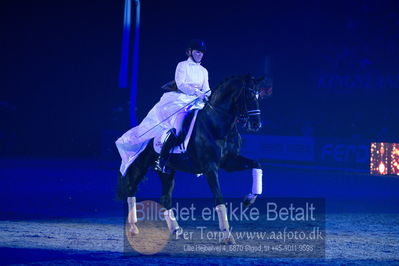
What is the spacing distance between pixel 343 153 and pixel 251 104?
578 inches

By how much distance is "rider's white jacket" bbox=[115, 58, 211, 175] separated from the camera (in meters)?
9.77

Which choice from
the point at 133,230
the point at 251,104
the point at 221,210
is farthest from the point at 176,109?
the point at 133,230

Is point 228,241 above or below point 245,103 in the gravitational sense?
below

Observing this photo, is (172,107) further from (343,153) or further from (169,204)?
(343,153)

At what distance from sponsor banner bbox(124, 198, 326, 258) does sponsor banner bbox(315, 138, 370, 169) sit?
957 cm

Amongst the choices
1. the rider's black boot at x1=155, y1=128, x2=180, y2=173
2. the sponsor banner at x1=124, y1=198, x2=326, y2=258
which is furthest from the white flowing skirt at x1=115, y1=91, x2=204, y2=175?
the sponsor banner at x1=124, y1=198, x2=326, y2=258

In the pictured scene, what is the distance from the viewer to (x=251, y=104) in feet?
30.9

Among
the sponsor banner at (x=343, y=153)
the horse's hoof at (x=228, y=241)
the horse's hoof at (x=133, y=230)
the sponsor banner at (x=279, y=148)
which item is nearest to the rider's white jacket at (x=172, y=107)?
the horse's hoof at (x=133, y=230)

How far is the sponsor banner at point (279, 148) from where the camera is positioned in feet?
80.6

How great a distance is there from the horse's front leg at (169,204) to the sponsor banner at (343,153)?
45.0ft

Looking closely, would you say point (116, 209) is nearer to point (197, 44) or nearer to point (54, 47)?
point (197, 44)

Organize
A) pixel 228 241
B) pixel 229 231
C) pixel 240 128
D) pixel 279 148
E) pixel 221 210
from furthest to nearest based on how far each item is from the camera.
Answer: pixel 240 128
pixel 279 148
pixel 229 231
pixel 221 210
pixel 228 241

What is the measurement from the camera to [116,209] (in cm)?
1294

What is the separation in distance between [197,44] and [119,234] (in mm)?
2963
